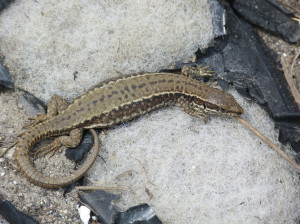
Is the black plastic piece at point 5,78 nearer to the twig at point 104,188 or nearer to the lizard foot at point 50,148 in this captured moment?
the lizard foot at point 50,148

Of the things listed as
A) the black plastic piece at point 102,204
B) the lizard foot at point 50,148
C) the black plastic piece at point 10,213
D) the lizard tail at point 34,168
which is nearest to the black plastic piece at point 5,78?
the lizard tail at point 34,168

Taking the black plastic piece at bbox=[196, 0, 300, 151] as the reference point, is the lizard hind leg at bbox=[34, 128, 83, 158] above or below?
below

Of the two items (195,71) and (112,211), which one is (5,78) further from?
(195,71)

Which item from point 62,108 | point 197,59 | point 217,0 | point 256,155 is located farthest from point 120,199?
point 217,0

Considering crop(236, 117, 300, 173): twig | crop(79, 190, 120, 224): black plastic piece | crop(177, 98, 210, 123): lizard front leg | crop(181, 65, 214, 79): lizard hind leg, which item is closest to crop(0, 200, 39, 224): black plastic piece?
crop(79, 190, 120, 224): black plastic piece

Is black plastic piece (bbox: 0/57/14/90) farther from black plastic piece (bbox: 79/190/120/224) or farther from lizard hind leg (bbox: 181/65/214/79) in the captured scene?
lizard hind leg (bbox: 181/65/214/79)
